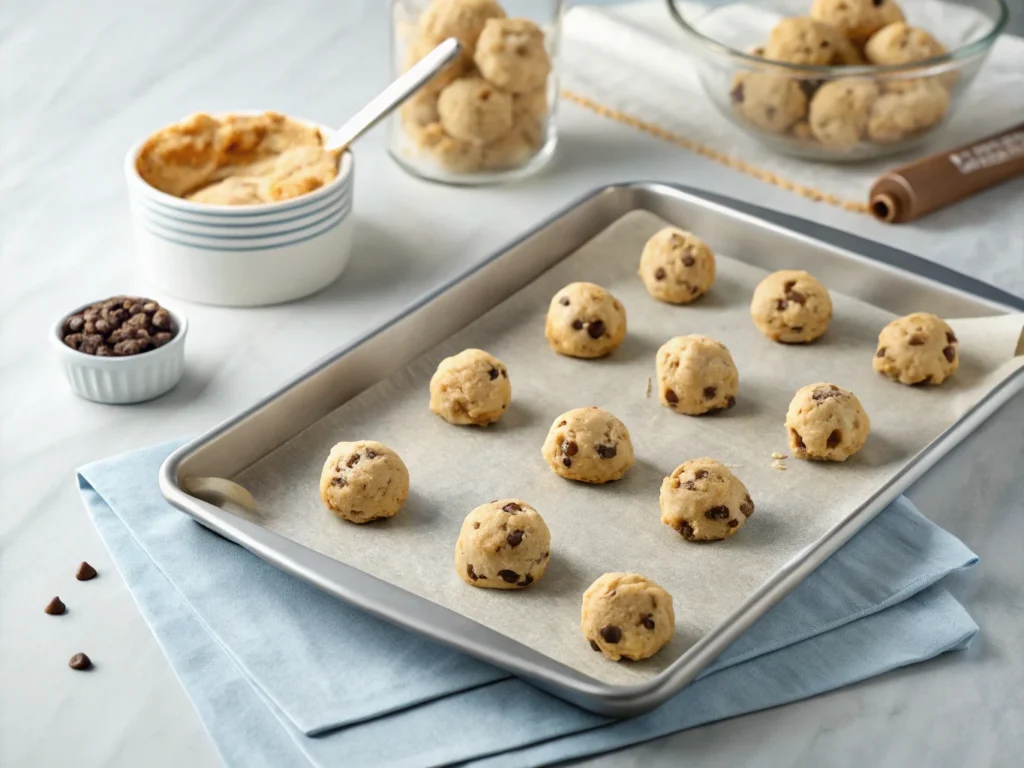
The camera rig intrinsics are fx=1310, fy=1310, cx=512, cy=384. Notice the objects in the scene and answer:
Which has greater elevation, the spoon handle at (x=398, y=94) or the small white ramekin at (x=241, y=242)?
the spoon handle at (x=398, y=94)

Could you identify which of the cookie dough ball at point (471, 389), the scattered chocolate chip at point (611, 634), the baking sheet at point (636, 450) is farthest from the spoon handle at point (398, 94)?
the scattered chocolate chip at point (611, 634)

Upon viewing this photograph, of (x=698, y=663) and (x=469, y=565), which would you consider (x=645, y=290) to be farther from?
(x=698, y=663)

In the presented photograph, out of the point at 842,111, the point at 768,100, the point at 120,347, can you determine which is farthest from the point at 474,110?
the point at 120,347

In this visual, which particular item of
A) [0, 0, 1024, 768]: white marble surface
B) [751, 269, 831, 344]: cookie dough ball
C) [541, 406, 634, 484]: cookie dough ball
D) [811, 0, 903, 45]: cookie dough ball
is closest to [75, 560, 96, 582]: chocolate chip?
[0, 0, 1024, 768]: white marble surface

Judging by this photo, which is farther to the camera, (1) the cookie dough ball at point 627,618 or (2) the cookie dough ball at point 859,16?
(2) the cookie dough ball at point 859,16

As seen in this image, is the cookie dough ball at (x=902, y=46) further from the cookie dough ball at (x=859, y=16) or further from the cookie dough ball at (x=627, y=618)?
the cookie dough ball at (x=627, y=618)
